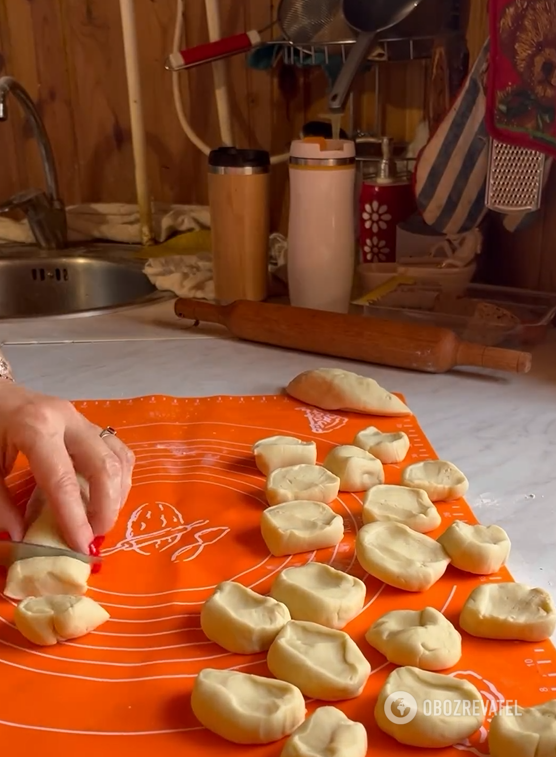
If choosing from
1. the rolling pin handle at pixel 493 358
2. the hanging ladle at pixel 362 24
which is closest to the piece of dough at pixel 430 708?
the rolling pin handle at pixel 493 358

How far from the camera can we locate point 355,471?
714 millimetres

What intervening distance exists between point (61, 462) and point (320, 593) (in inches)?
9.0

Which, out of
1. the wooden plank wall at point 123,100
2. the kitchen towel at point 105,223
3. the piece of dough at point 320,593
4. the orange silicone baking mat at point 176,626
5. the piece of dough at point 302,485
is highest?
the wooden plank wall at point 123,100

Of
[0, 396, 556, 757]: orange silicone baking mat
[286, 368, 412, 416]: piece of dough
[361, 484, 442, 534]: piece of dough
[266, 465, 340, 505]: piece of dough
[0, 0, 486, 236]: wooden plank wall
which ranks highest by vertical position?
[0, 0, 486, 236]: wooden plank wall

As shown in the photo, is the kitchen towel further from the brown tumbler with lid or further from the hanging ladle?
the hanging ladle

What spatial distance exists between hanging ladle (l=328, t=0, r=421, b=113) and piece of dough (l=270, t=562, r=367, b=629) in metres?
0.92

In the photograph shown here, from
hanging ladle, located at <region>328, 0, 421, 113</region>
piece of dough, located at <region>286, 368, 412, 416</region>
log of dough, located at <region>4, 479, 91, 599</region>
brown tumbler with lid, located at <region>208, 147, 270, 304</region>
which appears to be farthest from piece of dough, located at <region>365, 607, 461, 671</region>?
hanging ladle, located at <region>328, 0, 421, 113</region>

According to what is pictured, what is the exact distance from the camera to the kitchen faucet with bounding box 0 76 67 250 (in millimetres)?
1593

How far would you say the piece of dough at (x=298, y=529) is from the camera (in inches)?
24.3

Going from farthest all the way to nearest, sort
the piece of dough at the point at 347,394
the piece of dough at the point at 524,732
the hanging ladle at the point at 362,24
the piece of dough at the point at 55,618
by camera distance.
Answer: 1. the hanging ladle at the point at 362,24
2. the piece of dough at the point at 347,394
3. the piece of dough at the point at 55,618
4. the piece of dough at the point at 524,732

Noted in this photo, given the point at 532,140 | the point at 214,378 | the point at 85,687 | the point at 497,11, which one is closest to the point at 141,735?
the point at 85,687

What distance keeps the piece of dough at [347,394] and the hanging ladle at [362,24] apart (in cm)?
58

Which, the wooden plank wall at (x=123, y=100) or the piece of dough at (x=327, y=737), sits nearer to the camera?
the piece of dough at (x=327, y=737)

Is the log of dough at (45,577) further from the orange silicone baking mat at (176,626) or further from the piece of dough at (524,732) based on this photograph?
the piece of dough at (524,732)
